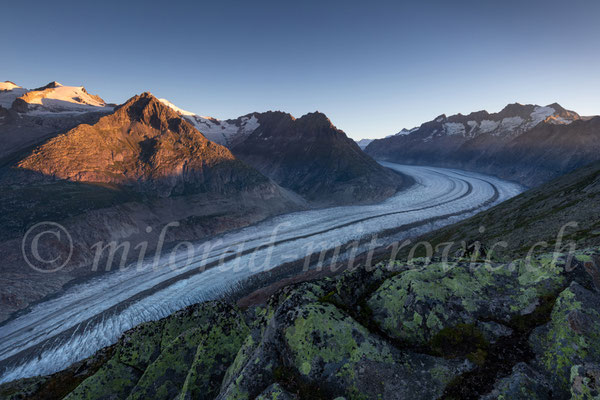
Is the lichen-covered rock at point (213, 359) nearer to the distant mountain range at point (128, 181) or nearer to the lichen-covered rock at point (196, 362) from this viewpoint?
the lichen-covered rock at point (196, 362)

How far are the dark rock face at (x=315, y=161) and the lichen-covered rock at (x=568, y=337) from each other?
9731 cm

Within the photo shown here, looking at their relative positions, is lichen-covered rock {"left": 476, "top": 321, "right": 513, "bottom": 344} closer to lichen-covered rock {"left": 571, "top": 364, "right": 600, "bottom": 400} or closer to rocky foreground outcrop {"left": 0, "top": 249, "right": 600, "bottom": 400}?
rocky foreground outcrop {"left": 0, "top": 249, "right": 600, "bottom": 400}

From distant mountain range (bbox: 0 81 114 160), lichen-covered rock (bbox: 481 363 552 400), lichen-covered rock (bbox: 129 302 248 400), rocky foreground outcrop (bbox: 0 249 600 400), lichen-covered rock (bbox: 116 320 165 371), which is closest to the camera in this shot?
lichen-covered rock (bbox: 481 363 552 400)

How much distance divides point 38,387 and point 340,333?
14.9m

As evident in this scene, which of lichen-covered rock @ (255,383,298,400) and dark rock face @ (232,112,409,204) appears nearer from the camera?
lichen-covered rock @ (255,383,298,400)

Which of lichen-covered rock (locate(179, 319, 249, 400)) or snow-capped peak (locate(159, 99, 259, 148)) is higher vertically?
snow-capped peak (locate(159, 99, 259, 148))

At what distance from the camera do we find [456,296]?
867 centimetres

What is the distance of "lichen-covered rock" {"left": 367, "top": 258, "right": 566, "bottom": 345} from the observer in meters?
8.09

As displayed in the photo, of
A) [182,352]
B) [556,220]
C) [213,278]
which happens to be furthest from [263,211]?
[182,352]

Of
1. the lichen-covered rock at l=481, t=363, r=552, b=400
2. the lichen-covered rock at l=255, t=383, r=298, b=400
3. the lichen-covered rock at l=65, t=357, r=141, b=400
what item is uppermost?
the lichen-covered rock at l=481, t=363, r=552, b=400

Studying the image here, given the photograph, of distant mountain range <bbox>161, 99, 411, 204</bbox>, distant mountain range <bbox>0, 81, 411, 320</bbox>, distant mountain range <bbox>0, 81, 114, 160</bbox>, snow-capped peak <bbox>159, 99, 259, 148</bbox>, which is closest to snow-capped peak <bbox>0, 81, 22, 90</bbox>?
distant mountain range <bbox>0, 81, 114, 160</bbox>

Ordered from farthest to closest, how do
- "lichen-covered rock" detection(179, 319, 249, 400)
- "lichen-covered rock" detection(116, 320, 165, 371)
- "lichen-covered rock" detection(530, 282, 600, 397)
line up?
"lichen-covered rock" detection(116, 320, 165, 371), "lichen-covered rock" detection(179, 319, 249, 400), "lichen-covered rock" detection(530, 282, 600, 397)

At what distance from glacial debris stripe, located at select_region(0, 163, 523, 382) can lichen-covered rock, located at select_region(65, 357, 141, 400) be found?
27.3 meters

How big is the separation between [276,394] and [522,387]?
18.9ft
